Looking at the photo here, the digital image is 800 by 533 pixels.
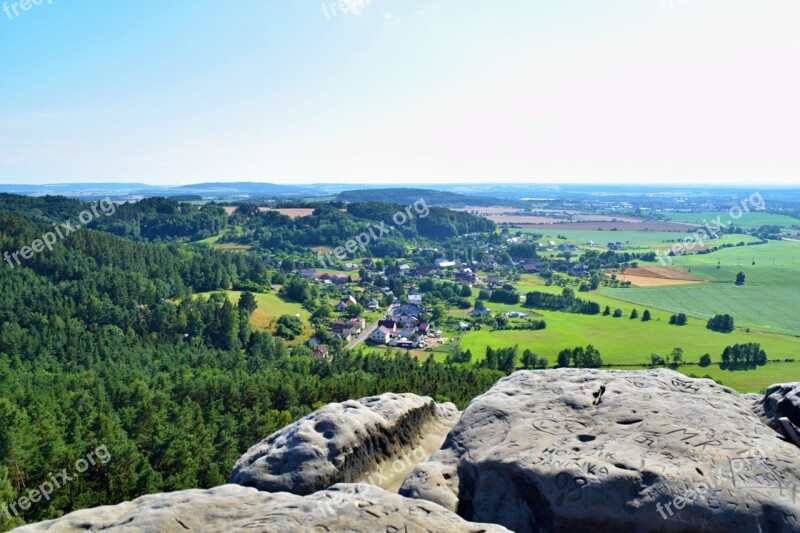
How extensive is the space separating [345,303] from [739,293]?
74.5 meters

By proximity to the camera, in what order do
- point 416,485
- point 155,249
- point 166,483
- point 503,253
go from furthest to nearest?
point 503,253
point 155,249
point 166,483
point 416,485

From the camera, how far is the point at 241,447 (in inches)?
1246

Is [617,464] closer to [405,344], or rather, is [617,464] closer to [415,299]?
[405,344]

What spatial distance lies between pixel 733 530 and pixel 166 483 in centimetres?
2376

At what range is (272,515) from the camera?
33.9 ft

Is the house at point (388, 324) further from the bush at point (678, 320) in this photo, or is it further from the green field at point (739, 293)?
the green field at point (739, 293)

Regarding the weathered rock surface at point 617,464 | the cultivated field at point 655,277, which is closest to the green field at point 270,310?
the weathered rock surface at point 617,464

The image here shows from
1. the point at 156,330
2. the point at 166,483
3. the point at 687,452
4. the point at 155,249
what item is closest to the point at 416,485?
the point at 687,452

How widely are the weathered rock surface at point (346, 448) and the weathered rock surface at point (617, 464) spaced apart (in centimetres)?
224

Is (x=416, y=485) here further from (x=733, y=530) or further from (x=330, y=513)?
(x=733, y=530)

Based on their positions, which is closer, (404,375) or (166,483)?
(166,483)

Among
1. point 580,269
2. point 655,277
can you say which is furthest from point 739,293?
point 580,269

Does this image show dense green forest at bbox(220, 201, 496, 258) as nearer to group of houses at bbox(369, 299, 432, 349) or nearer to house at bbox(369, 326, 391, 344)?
group of houses at bbox(369, 299, 432, 349)

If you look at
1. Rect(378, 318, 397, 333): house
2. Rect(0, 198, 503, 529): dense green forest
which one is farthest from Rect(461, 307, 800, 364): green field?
Rect(0, 198, 503, 529): dense green forest
